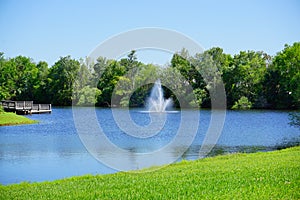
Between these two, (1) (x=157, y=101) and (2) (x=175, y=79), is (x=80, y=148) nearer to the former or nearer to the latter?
(1) (x=157, y=101)

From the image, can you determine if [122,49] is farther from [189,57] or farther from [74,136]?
[189,57]

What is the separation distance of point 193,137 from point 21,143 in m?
12.6

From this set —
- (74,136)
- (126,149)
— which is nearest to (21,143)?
(74,136)

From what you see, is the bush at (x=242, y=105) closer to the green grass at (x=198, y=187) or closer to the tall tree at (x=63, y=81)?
the tall tree at (x=63, y=81)

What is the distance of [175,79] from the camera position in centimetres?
6688

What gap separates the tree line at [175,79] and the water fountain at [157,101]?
3.55 feet

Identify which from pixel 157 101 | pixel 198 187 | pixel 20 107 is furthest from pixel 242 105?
pixel 198 187

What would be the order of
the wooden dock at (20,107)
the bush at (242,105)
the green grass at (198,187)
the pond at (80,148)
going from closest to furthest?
the green grass at (198,187) → the pond at (80,148) → the wooden dock at (20,107) → the bush at (242,105)

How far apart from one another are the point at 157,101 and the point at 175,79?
25.6 feet

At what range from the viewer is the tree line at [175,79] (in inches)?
2467

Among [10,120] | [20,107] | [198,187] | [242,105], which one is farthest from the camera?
[242,105]

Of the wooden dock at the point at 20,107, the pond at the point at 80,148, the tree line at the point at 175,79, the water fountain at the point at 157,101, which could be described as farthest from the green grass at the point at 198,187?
the water fountain at the point at 157,101

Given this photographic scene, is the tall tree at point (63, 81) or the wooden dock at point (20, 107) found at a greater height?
the tall tree at point (63, 81)

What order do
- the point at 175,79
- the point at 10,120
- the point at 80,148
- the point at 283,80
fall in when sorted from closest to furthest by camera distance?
the point at 80,148 → the point at 10,120 → the point at 175,79 → the point at 283,80
